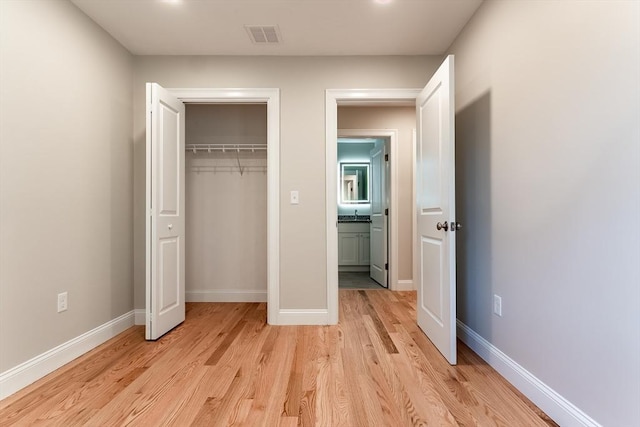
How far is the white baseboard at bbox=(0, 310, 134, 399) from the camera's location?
1.84 metres

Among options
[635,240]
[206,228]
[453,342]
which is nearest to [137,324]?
[206,228]

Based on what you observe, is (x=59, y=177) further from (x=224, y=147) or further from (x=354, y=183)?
(x=354, y=183)

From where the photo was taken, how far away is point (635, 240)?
3.97 ft

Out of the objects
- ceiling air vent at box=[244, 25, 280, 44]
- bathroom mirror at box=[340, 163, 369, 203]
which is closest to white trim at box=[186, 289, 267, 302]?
ceiling air vent at box=[244, 25, 280, 44]

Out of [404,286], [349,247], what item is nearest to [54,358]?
[404,286]

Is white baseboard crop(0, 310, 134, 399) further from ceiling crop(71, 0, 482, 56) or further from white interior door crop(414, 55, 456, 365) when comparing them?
white interior door crop(414, 55, 456, 365)

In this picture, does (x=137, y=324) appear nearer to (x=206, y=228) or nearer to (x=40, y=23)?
(x=206, y=228)

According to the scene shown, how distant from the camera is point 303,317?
3.02 metres

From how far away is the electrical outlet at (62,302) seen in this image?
86.7 inches

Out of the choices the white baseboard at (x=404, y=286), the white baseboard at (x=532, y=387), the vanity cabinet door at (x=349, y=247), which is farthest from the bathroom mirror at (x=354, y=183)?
the white baseboard at (x=532, y=387)

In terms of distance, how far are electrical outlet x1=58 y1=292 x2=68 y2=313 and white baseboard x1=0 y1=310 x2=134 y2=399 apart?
0.23 metres

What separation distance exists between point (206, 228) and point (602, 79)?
3584 millimetres

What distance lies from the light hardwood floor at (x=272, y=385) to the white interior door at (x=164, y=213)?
25 centimetres

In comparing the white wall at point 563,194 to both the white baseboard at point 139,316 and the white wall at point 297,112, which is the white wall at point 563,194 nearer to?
the white wall at point 297,112
